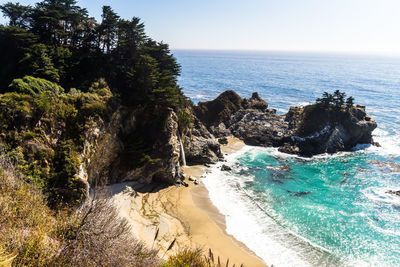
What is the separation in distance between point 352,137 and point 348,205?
27362 mm

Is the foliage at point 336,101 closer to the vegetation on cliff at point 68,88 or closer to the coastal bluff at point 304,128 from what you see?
the coastal bluff at point 304,128

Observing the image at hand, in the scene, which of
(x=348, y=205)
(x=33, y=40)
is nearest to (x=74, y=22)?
(x=33, y=40)

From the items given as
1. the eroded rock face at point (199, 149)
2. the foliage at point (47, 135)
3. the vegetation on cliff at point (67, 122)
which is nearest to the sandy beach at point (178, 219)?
the vegetation on cliff at point (67, 122)

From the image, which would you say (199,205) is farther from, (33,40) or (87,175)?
(33,40)

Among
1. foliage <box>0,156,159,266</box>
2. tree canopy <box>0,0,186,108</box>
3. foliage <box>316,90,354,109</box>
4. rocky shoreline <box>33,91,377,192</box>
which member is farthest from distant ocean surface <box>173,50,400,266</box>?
tree canopy <box>0,0,186,108</box>

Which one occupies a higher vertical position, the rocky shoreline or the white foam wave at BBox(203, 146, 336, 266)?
the rocky shoreline

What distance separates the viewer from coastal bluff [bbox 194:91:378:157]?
157ft

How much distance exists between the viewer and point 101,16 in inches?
1463

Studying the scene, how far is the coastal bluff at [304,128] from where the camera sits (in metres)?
47.8

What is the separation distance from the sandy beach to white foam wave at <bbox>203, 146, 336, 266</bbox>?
0.94 meters

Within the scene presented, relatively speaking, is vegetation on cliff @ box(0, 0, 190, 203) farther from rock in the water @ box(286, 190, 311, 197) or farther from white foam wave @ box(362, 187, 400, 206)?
white foam wave @ box(362, 187, 400, 206)

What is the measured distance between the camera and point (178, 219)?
23.2 metres

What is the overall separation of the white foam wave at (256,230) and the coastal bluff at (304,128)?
20.9 metres

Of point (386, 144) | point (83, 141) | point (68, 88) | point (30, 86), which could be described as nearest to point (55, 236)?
point (83, 141)
